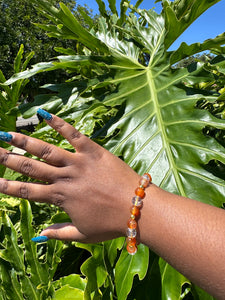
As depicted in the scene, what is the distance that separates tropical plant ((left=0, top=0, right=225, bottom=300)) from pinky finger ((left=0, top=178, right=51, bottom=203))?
0.49m

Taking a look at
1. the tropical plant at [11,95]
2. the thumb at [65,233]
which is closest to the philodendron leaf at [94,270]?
the thumb at [65,233]

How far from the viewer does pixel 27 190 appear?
86 centimetres

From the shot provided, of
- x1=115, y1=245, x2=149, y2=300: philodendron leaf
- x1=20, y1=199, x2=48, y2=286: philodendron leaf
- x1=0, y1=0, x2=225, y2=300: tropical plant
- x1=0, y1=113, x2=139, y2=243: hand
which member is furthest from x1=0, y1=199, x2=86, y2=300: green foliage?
x1=0, y1=113, x2=139, y2=243: hand

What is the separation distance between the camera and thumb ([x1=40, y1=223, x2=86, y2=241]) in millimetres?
898

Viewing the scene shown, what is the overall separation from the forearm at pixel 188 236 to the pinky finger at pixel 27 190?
30 cm

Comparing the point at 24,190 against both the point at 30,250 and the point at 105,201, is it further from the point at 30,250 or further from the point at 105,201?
the point at 30,250

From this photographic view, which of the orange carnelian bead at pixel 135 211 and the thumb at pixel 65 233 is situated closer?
the orange carnelian bead at pixel 135 211

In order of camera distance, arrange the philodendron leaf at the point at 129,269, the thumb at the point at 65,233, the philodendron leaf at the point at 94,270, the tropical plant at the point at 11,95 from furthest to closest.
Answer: the tropical plant at the point at 11,95 → the philodendron leaf at the point at 94,270 → the philodendron leaf at the point at 129,269 → the thumb at the point at 65,233

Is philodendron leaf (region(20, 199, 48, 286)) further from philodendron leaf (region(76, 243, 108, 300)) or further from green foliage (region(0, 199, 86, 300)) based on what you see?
philodendron leaf (region(76, 243, 108, 300))

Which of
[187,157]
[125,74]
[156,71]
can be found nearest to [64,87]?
[125,74]

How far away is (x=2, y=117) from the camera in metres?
2.20

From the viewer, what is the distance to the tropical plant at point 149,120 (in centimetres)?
119

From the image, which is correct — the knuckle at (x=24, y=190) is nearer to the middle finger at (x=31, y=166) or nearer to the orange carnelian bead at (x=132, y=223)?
the middle finger at (x=31, y=166)

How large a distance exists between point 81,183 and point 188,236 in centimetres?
33
